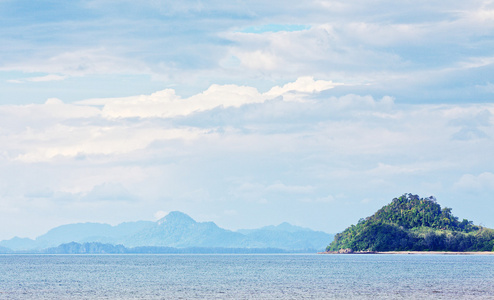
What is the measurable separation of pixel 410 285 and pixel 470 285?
10.7m

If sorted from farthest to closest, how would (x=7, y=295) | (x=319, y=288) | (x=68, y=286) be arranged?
1. (x=68, y=286)
2. (x=319, y=288)
3. (x=7, y=295)

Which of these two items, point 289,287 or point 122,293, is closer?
point 122,293

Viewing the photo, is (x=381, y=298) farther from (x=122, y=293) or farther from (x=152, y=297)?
(x=122, y=293)

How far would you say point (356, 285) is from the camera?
409 feet

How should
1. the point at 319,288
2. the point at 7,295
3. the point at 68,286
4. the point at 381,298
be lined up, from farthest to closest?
the point at 68,286 → the point at 319,288 → the point at 7,295 → the point at 381,298

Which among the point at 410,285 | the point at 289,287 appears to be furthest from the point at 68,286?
Result: the point at 410,285

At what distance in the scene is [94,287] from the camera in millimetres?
122938

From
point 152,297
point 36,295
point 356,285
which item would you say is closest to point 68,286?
point 36,295

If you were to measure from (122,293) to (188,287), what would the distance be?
17618 millimetres

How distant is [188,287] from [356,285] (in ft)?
102

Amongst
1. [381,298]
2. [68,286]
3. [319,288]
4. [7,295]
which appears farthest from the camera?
[68,286]

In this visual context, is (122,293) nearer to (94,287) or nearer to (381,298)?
(94,287)

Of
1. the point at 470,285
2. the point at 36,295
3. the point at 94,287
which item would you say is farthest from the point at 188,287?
the point at 470,285

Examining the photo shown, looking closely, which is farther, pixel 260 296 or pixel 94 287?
pixel 94 287
